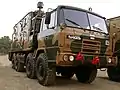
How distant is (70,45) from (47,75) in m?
1.28

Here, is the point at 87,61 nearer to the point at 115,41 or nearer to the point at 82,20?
the point at 82,20

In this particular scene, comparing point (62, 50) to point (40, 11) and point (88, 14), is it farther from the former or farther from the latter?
point (40, 11)

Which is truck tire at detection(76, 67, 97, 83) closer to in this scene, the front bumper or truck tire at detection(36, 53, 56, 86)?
the front bumper

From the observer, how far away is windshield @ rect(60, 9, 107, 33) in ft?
29.2

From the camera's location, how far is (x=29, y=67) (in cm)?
1161

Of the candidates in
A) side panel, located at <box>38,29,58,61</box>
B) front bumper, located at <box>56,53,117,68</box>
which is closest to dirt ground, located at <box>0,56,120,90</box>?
front bumper, located at <box>56,53,117,68</box>

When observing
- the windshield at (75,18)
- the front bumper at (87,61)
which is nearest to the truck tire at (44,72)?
the front bumper at (87,61)

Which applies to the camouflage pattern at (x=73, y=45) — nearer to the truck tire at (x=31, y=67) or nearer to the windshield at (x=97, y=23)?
the windshield at (x=97, y=23)

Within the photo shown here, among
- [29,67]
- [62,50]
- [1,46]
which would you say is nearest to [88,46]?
[62,50]

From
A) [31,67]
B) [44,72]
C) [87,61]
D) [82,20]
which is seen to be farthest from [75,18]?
[31,67]

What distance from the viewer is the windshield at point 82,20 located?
890 cm

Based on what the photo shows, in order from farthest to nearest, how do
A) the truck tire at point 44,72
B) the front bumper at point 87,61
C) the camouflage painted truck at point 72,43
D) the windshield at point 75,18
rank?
the windshield at point 75,18, the truck tire at point 44,72, the camouflage painted truck at point 72,43, the front bumper at point 87,61

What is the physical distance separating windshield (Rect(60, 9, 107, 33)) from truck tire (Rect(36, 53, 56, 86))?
4.70 feet

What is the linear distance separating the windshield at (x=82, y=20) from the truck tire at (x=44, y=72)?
1434 mm
